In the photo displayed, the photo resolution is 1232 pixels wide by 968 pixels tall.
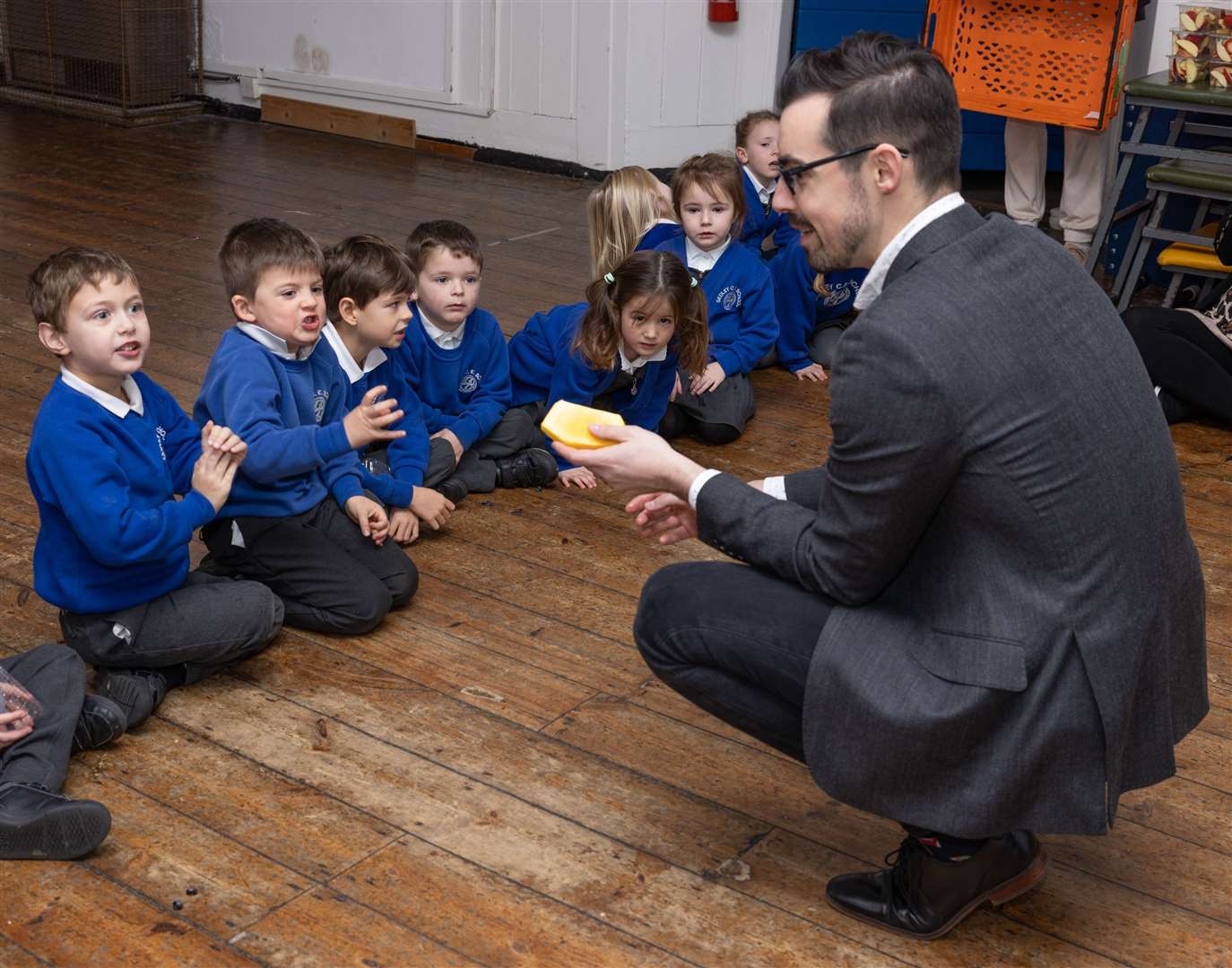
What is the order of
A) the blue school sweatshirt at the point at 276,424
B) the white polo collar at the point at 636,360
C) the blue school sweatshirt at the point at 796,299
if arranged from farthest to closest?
the blue school sweatshirt at the point at 796,299
the white polo collar at the point at 636,360
the blue school sweatshirt at the point at 276,424

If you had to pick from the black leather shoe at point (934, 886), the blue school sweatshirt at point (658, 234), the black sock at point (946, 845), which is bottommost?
the black leather shoe at point (934, 886)

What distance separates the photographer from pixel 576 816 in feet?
6.97

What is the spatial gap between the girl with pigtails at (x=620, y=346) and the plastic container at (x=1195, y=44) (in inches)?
86.5

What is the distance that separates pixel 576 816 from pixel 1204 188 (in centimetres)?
329

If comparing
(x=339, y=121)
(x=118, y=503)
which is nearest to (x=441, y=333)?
(x=118, y=503)

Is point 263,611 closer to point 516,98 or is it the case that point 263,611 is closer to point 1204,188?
point 1204,188

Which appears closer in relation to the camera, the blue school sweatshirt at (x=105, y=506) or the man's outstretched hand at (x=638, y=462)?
the man's outstretched hand at (x=638, y=462)

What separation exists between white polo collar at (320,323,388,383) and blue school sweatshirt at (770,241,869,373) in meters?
1.55

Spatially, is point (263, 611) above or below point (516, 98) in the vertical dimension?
below

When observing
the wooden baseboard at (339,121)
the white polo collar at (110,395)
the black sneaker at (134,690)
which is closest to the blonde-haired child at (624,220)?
the white polo collar at (110,395)

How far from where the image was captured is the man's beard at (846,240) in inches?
69.6

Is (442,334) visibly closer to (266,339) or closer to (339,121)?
(266,339)

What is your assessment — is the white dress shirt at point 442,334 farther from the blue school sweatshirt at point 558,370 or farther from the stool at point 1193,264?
the stool at point 1193,264

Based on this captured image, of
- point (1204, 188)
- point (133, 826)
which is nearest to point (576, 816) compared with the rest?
point (133, 826)
